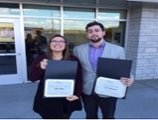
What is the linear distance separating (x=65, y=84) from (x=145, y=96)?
268 centimetres

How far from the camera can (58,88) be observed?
1.54 meters

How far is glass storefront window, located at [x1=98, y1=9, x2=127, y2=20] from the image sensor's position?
483 centimetres

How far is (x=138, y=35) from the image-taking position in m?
4.64

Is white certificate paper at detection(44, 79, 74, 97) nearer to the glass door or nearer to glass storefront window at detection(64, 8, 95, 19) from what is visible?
the glass door

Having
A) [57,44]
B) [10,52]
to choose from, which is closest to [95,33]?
[57,44]

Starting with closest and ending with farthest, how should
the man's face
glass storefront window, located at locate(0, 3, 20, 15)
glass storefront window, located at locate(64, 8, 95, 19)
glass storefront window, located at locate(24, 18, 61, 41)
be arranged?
1. the man's face
2. glass storefront window, located at locate(0, 3, 20, 15)
3. glass storefront window, located at locate(24, 18, 61, 41)
4. glass storefront window, located at locate(64, 8, 95, 19)

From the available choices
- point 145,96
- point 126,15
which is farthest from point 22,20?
point 145,96

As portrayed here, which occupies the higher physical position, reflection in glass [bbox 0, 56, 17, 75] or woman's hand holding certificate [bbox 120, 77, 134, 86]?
woman's hand holding certificate [bbox 120, 77, 134, 86]

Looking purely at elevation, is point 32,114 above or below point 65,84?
below

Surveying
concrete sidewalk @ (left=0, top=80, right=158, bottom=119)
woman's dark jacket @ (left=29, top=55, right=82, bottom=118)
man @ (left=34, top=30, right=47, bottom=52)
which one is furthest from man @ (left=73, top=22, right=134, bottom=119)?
man @ (left=34, top=30, right=47, bottom=52)

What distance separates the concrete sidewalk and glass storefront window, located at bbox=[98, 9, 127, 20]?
2.18 m

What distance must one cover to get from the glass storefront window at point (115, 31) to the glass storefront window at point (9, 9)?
2.60 m

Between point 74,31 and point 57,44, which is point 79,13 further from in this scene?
point 57,44

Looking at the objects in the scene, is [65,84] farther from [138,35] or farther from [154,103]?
[138,35]
